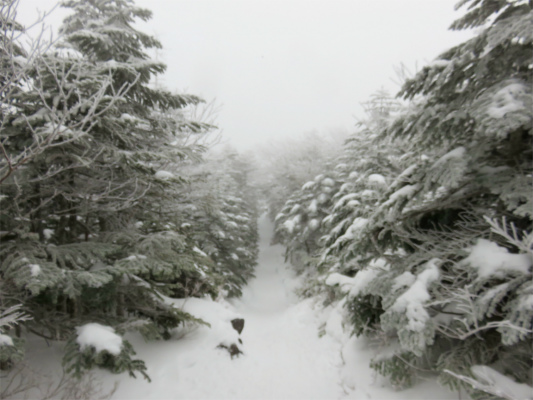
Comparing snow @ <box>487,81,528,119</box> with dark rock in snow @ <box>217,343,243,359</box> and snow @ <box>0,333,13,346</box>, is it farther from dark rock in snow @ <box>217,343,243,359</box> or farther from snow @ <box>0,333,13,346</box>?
dark rock in snow @ <box>217,343,243,359</box>

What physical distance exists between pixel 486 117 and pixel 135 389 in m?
6.80

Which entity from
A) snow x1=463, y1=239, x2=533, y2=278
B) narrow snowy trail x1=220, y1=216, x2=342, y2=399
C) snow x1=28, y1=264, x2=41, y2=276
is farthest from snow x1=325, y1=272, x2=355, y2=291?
snow x1=28, y1=264, x2=41, y2=276

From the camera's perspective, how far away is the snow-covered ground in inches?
210

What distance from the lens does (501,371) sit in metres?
3.94

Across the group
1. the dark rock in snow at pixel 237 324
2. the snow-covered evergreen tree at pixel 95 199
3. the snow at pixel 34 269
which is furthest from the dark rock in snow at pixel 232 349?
the snow at pixel 34 269

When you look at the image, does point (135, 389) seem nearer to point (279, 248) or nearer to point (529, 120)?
point (529, 120)

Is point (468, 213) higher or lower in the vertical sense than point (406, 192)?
lower

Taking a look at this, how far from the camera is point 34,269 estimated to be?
13.2 feet

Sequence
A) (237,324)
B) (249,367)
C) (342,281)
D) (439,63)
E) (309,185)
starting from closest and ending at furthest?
(439,63), (249,367), (342,281), (237,324), (309,185)

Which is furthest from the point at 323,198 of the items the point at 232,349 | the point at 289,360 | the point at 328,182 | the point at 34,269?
the point at 34,269

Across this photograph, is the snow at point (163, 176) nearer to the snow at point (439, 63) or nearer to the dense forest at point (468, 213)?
the dense forest at point (468, 213)

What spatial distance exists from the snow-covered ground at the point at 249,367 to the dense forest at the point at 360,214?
1.35ft

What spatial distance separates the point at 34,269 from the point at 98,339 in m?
1.47

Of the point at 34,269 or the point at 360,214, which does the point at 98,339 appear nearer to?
the point at 34,269
